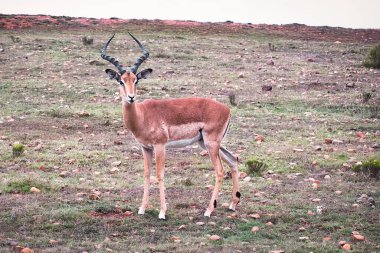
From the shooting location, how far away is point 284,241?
10.1 meters

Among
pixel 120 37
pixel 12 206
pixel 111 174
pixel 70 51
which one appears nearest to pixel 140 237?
pixel 12 206

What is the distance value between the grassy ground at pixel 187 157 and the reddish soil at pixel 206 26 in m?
12.9

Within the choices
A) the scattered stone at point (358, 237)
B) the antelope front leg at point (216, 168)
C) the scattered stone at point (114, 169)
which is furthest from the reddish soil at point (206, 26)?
the scattered stone at point (358, 237)

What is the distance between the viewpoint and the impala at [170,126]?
11.1 metres

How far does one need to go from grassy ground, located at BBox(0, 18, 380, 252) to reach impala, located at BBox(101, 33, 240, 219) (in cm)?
57

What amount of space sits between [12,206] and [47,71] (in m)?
16.5

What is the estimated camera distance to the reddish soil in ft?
150

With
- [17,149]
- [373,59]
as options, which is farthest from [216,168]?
[373,59]

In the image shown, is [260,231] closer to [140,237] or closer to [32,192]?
[140,237]

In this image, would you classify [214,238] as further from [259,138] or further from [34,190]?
[259,138]

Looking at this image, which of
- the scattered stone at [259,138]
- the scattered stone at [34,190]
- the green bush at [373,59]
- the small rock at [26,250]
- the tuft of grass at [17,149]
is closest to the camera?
the small rock at [26,250]

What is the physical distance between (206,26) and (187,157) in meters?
34.2

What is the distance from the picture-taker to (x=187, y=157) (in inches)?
618

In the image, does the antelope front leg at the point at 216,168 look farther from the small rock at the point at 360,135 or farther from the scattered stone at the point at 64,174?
the small rock at the point at 360,135
